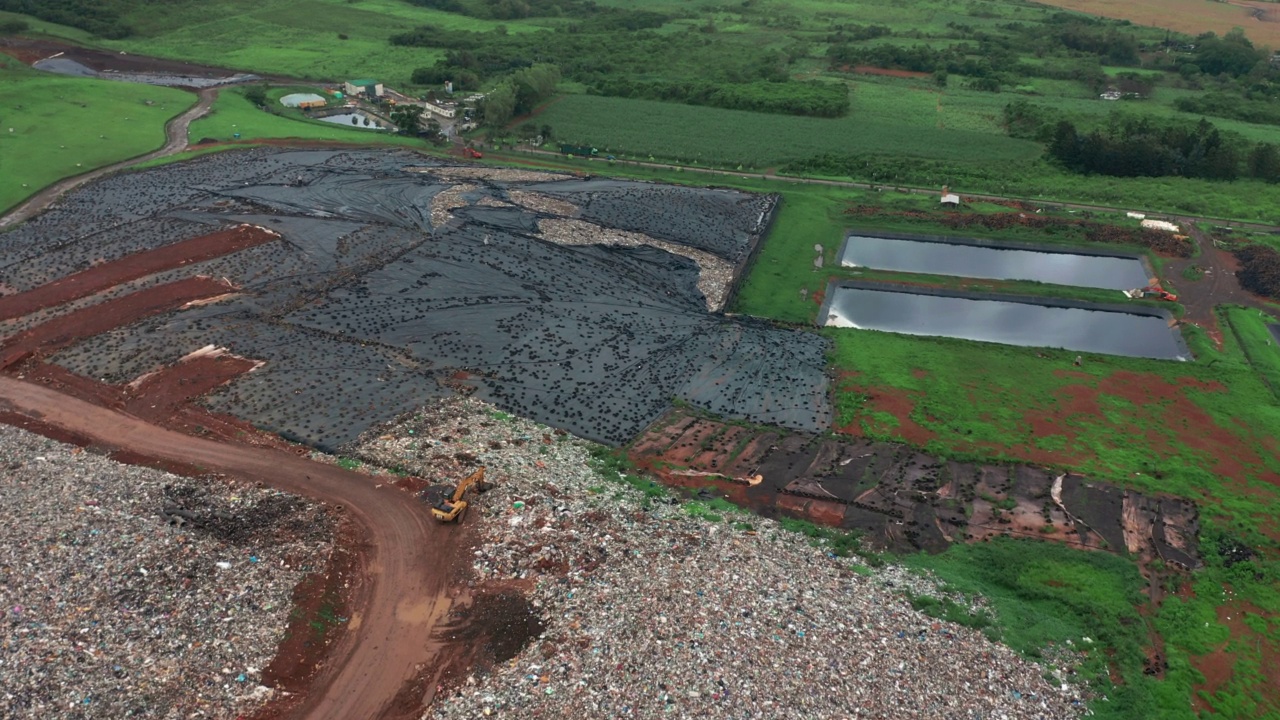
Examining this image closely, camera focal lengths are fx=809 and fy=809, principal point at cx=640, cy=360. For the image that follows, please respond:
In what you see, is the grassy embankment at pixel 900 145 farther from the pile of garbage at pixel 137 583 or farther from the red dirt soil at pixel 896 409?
the pile of garbage at pixel 137 583

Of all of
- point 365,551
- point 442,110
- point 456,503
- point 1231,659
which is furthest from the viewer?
point 442,110

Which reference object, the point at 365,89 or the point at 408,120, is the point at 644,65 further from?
the point at 408,120

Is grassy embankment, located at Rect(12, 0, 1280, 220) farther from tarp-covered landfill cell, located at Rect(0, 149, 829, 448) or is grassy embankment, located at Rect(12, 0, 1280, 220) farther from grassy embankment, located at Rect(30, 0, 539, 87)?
tarp-covered landfill cell, located at Rect(0, 149, 829, 448)

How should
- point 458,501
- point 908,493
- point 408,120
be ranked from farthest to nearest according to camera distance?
point 408,120 → point 908,493 → point 458,501

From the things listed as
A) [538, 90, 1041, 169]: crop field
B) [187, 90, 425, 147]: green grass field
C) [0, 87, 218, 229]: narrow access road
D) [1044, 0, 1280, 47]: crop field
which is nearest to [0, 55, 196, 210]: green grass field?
[0, 87, 218, 229]: narrow access road

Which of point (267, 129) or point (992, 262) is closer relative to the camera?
point (992, 262)

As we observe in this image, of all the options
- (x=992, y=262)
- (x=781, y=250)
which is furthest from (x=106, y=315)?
(x=992, y=262)

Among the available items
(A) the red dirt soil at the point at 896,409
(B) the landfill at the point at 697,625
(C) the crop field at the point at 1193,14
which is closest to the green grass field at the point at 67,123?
(B) the landfill at the point at 697,625
